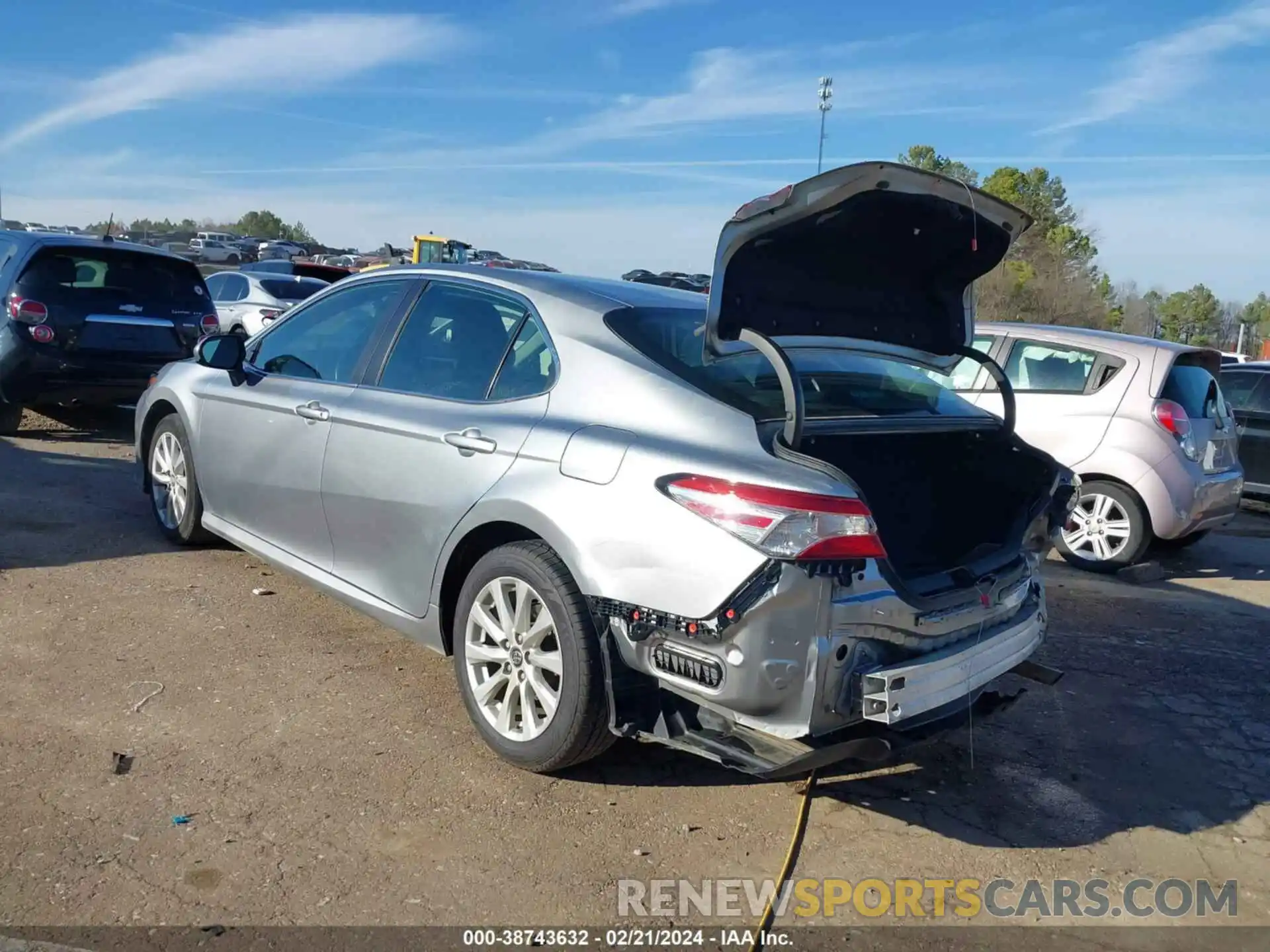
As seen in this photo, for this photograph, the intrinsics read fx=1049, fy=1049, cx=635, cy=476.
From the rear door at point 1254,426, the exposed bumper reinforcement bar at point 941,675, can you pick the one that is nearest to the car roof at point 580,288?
the exposed bumper reinforcement bar at point 941,675

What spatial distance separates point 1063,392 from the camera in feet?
24.6

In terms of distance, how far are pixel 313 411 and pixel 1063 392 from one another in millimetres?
5369

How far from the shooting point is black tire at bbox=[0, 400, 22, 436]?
27.9 ft

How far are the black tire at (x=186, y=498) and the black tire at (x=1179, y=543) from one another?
254 inches

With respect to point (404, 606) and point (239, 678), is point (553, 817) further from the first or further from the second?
point (239, 678)

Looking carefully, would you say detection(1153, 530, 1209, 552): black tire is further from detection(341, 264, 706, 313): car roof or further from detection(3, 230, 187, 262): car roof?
detection(3, 230, 187, 262): car roof

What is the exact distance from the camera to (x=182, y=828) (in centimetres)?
313

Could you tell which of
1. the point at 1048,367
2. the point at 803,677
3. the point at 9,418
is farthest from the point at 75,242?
the point at 803,677

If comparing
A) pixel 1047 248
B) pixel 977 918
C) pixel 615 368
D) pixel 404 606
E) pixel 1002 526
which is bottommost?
pixel 977 918

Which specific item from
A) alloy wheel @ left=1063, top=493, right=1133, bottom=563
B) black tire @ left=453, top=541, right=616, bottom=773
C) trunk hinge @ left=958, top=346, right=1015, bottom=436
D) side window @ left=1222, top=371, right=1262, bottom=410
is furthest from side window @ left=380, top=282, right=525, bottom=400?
side window @ left=1222, top=371, right=1262, bottom=410

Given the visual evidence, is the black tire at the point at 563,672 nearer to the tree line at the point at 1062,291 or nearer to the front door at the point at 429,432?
the front door at the point at 429,432

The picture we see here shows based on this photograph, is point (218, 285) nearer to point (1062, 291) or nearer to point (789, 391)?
point (789, 391)

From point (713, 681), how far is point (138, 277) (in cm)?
783

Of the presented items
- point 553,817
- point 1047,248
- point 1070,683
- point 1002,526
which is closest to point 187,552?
point 553,817
